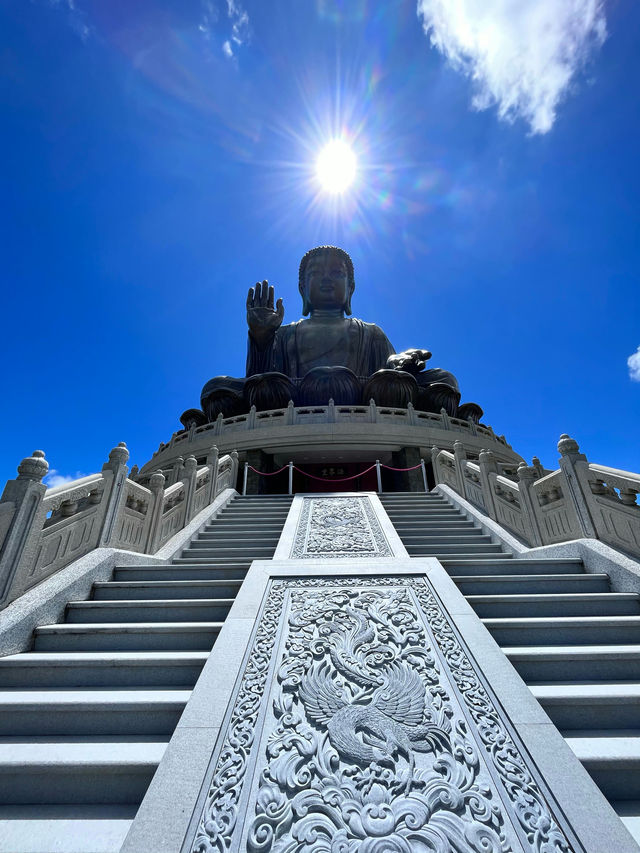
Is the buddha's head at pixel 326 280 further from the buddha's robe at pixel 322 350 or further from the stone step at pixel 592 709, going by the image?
the stone step at pixel 592 709

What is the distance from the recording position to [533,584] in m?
4.11

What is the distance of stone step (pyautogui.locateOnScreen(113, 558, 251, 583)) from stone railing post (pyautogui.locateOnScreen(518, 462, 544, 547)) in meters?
3.89

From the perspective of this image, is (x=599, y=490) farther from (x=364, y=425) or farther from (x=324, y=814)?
(x=364, y=425)

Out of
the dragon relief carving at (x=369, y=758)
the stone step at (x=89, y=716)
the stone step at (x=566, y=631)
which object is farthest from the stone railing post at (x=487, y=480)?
the stone step at (x=89, y=716)

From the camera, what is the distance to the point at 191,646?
10.5 ft

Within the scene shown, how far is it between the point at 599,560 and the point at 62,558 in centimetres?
558

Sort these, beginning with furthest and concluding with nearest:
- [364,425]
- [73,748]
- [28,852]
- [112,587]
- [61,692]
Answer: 1. [364,425]
2. [112,587]
3. [61,692]
4. [73,748]
5. [28,852]

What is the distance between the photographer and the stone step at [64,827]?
182 cm

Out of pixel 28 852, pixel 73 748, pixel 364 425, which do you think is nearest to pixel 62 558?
pixel 73 748

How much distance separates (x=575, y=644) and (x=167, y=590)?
146 inches

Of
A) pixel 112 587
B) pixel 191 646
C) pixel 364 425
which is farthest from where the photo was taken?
pixel 364 425

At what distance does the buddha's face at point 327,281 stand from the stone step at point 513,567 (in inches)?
761

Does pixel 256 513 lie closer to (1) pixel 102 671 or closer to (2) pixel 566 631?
(1) pixel 102 671

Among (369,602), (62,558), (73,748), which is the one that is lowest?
(73,748)
